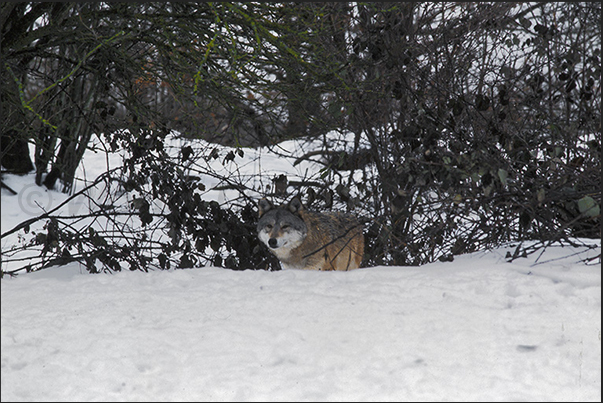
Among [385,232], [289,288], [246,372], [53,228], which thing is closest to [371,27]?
[385,232]

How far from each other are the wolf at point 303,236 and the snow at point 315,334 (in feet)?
5.67

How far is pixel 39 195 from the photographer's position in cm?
1348

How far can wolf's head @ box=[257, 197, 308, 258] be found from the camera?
6.82 m

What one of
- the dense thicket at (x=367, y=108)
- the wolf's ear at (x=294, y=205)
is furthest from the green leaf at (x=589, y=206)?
the wolf's ear at (x=294, y=205)

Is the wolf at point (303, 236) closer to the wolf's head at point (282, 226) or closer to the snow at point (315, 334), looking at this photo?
the wolf's head at point (282, 226)

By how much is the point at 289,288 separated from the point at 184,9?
138 inches

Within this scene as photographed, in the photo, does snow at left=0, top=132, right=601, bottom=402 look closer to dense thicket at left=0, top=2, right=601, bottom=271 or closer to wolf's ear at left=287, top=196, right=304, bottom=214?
dense thicket at left=0, top=2, right=601, bottom=271

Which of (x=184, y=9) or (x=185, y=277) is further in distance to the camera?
(x=184, y=9)

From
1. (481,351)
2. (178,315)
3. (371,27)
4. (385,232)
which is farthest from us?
(371,27)

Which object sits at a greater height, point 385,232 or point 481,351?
point 385,232

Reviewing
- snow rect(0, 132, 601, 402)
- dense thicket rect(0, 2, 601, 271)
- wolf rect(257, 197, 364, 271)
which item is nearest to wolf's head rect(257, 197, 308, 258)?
wolf rect(257, 197, 364, 271)

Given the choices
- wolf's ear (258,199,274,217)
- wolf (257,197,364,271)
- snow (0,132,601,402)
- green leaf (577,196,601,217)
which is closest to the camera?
snow (0,132,601,402)

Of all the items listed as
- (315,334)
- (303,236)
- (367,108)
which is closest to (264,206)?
(303,236)

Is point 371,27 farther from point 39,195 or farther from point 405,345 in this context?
point 39,195
